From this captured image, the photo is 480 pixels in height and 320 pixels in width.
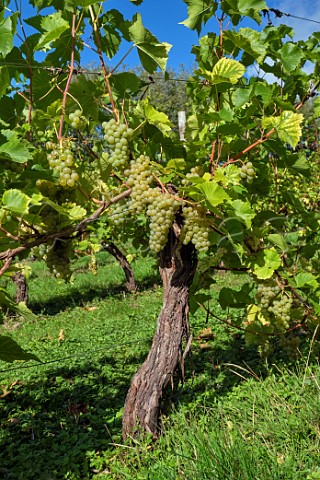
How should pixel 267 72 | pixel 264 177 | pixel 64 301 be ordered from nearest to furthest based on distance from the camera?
pixel 267 72 → pixel 264 177 → pixel 64 301

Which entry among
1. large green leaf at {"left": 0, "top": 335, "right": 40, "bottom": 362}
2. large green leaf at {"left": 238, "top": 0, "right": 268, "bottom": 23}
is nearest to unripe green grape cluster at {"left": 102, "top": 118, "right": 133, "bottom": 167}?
large green leaf at {"left": 238, "top": 0, "right": 268, "bottom": 23}

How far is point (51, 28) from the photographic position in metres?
1.89

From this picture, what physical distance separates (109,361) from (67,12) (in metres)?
3.64

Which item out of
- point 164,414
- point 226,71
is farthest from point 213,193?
point 164,414

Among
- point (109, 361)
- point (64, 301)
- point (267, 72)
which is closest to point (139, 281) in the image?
point (64, 301)

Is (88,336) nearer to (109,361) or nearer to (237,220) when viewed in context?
(109,361)

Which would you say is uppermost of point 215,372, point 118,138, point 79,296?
point 118,138

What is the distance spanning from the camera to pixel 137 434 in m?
2.85

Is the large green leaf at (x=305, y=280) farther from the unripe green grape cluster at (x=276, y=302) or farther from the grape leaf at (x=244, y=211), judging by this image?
the grape leaf at (x=244, y=211)

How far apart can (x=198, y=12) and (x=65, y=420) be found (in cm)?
292

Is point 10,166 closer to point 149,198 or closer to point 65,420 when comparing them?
point 149,198

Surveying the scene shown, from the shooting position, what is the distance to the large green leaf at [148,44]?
2.01 m

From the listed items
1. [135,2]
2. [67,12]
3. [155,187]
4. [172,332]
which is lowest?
[172,332]

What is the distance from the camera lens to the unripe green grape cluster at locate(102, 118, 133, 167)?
2.13 m
